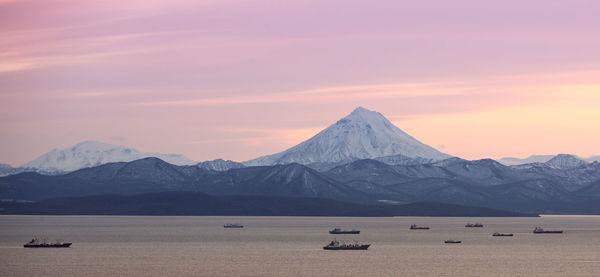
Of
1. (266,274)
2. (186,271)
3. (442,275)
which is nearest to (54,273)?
(186,271)

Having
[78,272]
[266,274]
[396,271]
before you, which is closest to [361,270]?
[396,271]

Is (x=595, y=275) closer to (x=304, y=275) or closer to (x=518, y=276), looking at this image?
(x=518, y=276)

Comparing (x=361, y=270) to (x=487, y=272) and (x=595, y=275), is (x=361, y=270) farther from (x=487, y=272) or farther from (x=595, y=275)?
(x=595, y=275)

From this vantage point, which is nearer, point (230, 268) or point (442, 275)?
point (442, 275)

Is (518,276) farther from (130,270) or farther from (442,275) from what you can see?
(130,270)

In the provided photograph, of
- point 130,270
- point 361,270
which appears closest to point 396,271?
point 361,270

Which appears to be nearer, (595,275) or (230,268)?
(595,275)
